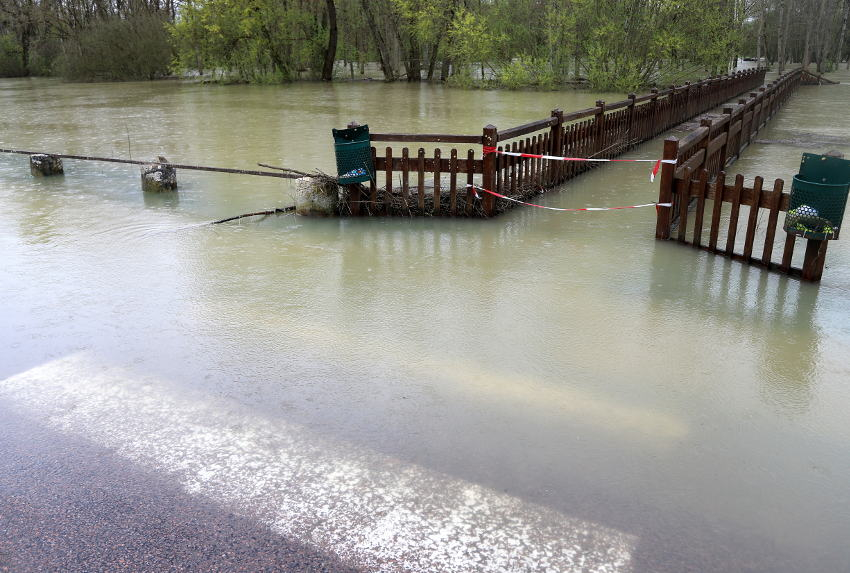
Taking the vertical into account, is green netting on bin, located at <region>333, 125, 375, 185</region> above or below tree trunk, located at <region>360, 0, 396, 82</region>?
below

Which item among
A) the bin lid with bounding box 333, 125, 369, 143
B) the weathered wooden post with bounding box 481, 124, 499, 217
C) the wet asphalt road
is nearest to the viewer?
the wet asphalt road

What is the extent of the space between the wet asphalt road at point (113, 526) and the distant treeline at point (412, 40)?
29820 millimetres

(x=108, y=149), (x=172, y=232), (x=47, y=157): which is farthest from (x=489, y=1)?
(x=172, y=232)

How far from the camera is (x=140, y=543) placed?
3.08 metres

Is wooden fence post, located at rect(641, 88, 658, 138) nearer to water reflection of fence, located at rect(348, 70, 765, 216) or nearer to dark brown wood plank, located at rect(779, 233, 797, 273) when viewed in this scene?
water reflection of fence, located at rect(348, 70, 765, 216)

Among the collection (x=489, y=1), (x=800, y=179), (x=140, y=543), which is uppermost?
(x=489, y=1)

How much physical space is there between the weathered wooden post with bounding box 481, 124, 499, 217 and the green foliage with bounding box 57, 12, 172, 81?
40.7 meters

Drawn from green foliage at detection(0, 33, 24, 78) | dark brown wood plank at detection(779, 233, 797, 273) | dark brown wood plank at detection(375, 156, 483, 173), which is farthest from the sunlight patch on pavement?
green foliage at detection(0, 33, 24, 78)

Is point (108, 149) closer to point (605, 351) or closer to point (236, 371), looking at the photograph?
point (236, 371)

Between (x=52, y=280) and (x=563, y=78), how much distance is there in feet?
106

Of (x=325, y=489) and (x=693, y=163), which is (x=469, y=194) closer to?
(x=693, y=163)

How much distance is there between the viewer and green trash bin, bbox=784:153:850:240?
5.70 meters

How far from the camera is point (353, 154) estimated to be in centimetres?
830

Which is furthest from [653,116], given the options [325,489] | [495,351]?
[325,489]
